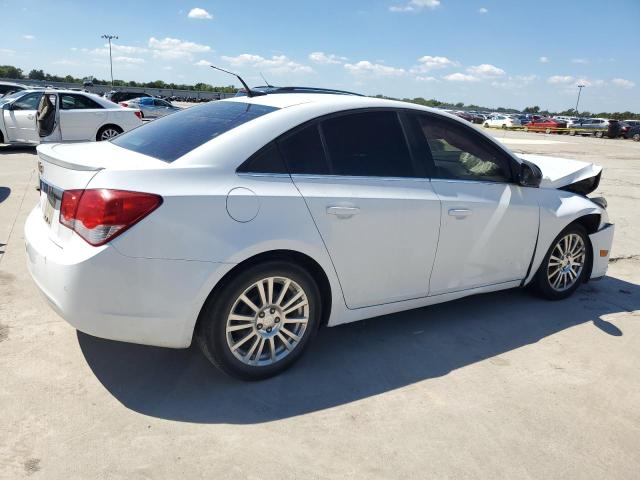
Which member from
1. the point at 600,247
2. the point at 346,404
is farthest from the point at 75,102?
the point at 346,404

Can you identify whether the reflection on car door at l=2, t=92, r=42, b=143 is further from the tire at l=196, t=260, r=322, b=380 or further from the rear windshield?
the tire at l=196, t=260, r=322, b=380

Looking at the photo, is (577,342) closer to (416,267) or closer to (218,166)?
(416,267)

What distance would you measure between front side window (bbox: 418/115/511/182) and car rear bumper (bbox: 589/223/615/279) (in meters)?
1.31

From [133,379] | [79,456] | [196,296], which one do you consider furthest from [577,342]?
[79,456]

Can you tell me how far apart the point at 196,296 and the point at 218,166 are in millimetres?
696

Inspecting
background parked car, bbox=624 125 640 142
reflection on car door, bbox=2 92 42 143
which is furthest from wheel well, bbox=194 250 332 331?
background parked car, bbox=624 125 640 142

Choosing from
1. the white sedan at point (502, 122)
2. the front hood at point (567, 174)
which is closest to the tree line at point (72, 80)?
the white sedan at point (502, 122)

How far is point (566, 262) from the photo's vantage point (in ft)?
14.9

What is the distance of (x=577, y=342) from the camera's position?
12.7ft

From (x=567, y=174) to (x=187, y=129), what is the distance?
319cm

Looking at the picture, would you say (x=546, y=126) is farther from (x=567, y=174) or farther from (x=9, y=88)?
(x=567, y=174)

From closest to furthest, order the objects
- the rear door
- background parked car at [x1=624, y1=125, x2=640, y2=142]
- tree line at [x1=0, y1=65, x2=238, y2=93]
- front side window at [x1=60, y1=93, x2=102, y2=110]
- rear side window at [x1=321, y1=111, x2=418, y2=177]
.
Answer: rear side window at [x1=321, y1=111, x2=418, y2=177], the rear door, front side window at [x1=60, y1=93, x2=102, y2=110], background parked car at [x1=624, y1=125, x2=640, y2=142], tree line at [x1=0, y1=65, x2=238, y2=93]

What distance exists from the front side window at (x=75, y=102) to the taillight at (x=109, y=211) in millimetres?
11264

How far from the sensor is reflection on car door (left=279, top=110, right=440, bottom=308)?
305cm
